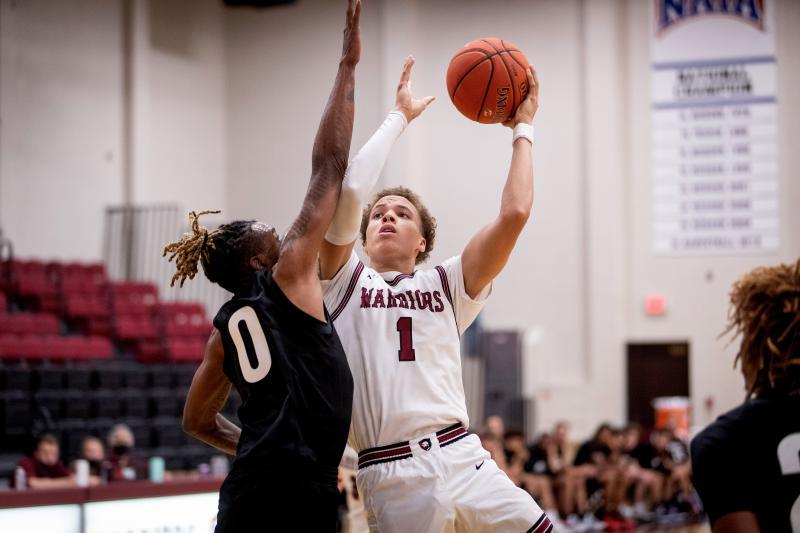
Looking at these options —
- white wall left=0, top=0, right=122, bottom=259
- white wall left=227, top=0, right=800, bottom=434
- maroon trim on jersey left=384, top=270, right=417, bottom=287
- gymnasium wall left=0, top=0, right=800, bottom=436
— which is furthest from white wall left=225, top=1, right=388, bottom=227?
maroon trim on jersey left=384, top=270, right=417, bottom=287

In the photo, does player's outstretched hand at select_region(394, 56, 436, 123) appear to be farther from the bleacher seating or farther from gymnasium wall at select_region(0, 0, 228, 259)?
gymnasium wall at select_region(0, 0, 228, 259)

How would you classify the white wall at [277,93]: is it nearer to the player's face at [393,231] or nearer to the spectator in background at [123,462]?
the spectator in background at [123,462]

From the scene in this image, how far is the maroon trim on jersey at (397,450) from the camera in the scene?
141 inches

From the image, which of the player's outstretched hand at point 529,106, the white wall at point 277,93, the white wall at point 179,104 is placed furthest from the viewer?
the white wall at point 277,93

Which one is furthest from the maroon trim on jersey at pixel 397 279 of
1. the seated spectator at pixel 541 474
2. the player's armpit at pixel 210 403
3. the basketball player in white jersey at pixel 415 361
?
the seated spectator at pixel 541 474

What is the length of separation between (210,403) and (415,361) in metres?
0.71

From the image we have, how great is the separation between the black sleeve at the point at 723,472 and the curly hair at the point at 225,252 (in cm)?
149

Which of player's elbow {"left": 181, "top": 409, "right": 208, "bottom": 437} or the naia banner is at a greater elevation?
the naia banner

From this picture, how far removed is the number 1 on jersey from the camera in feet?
12.0

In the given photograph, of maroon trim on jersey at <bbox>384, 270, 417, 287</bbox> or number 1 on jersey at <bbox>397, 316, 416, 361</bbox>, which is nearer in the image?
number 1 on jersey at <bbox>397, 316, 416, 361</bbox>

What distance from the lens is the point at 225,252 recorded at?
3459 mm

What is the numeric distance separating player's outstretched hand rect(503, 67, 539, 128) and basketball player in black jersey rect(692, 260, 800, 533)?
4.20ft

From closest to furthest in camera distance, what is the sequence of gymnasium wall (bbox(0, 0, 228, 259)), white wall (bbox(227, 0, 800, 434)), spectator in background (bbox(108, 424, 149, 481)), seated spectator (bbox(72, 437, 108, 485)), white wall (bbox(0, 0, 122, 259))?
spectator in background (bbox(108, 424, 149, 481)) < seated spectator (bbox(72, 437, 108, 485)) < white wall (bbox(0, 0, 122, 259)) < gymnasium wall (bbox(0, 0, 228, 259)) < white wall (bbox(227, 0, 800, 434))

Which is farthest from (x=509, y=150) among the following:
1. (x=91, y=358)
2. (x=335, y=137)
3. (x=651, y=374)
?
(x=335, y=137)
